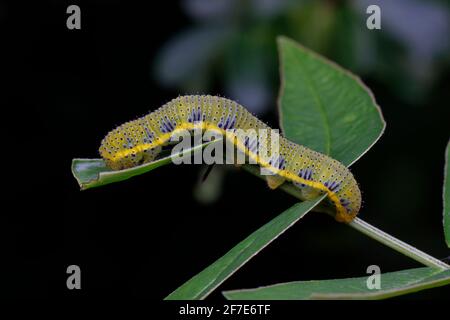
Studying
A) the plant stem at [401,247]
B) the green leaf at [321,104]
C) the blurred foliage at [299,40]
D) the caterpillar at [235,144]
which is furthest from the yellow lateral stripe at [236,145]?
the blurred foliage at [299,40]

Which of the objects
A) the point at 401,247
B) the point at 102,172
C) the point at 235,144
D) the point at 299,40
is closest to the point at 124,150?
the point at 235,144

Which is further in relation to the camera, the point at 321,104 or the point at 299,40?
the point at 299,40

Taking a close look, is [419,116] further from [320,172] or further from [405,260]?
[320,172]

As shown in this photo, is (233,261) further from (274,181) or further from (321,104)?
(321,104)

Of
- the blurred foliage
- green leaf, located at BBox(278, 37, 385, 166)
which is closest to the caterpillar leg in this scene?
green leaf, located at BBox(278, 37, 385, 166)

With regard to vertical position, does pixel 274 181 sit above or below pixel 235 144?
below
